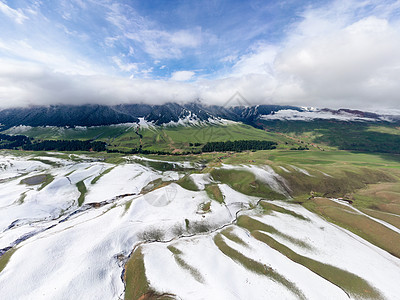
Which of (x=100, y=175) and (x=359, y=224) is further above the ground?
(x=359, y=224)

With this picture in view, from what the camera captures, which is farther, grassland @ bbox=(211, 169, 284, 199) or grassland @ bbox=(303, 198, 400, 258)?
grassland @ bbox=(211, 169, 284, 199)

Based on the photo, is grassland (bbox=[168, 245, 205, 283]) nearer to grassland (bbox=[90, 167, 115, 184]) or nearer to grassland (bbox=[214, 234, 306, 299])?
grassland (bbox=[214, 234, 306, 299])

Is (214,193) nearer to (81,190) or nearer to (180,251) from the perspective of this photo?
(180,251)

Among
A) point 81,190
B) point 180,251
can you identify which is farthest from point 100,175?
point 180,251

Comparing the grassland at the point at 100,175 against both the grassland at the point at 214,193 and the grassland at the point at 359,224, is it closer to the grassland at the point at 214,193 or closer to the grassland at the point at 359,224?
the grassland at the point at 214,193

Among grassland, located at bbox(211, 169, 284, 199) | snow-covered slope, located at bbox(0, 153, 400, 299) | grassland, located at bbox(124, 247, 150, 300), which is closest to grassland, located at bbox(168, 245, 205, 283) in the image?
snow-covered slope, located at bbox(0, 153, 400, 299)

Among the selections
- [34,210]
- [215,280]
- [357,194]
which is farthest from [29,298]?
[357,194]

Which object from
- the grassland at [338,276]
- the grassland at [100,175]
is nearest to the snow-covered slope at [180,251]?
the grassland at [338,276]

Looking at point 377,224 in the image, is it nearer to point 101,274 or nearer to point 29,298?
point 101,274

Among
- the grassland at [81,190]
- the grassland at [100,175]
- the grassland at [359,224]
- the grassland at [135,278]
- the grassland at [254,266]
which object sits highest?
the grassland at [359,224]

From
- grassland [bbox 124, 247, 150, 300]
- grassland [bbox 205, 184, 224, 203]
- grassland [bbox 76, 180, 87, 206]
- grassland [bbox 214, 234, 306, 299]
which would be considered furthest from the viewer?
grassland [bbox 76, 180, 87, 206]

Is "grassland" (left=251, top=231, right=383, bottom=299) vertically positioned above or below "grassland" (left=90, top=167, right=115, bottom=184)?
above
